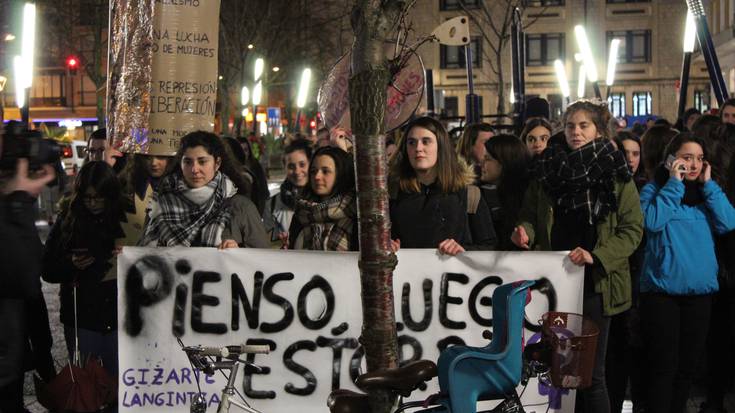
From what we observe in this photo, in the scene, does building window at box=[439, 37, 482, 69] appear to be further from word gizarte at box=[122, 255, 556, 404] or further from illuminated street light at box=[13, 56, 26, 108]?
word gizarte at box=[122, 255, 556, 404]

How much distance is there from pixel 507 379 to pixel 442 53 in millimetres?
63159

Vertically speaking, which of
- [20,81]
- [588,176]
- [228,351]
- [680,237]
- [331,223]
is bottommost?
[228,351]

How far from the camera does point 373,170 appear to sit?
4.06m

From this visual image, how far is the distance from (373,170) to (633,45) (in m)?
63.1

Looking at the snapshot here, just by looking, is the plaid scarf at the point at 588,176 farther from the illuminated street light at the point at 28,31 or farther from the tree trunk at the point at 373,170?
the illuminated street light at the point at 28,31

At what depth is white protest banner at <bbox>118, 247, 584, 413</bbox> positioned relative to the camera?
245 inches

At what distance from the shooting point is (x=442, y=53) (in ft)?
216

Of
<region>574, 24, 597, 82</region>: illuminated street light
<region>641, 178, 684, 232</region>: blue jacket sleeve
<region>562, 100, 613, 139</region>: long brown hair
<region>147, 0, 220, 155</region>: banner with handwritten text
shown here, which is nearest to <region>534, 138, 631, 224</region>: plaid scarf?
<region>562, 100, 613, 139</region>: long brown hair

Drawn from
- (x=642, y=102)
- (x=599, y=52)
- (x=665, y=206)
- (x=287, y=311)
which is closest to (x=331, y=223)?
(x=287, y=311)

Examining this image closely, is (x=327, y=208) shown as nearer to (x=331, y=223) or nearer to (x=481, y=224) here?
(x=331, y=223)

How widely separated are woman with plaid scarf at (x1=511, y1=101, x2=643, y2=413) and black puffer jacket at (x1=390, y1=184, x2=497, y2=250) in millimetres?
266

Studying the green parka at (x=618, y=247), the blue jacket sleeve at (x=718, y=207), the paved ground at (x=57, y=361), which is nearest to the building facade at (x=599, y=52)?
the paved ground at (x=57, y=361)

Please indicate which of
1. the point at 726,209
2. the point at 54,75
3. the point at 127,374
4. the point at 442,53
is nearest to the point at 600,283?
the point at 726,209

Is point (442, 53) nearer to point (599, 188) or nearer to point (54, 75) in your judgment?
point (54, 75)
